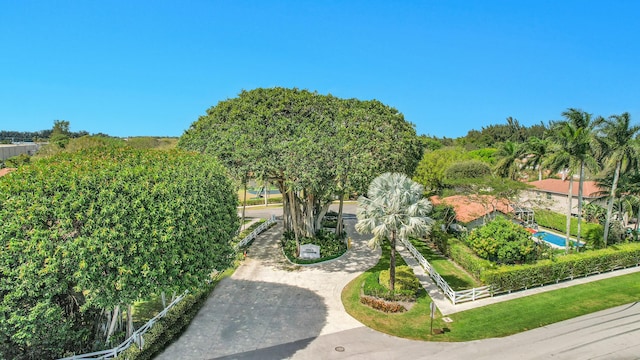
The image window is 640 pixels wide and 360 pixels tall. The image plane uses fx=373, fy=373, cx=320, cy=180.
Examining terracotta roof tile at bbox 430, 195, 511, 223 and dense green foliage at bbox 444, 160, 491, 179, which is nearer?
terracotta roof tile at bbox 430, 195, 511, 223

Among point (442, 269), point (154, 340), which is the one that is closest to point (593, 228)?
point (442, 269)

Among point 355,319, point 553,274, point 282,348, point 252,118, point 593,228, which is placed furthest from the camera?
point 593,228

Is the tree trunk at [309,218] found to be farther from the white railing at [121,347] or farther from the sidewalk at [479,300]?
the white railing at [121,347]

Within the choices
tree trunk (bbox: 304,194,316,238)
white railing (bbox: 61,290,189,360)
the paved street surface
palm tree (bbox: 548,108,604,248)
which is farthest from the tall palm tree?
white railing (bbox: 61,290,189,360)

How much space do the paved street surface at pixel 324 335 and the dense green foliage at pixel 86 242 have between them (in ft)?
14.6

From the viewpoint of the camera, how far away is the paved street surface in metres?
16.7

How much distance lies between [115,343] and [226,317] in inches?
224

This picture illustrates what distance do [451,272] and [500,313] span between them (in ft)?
21.1

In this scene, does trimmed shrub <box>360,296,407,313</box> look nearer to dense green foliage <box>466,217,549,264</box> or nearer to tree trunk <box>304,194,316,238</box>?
dense green foliage <box>466,217,549,264</box>

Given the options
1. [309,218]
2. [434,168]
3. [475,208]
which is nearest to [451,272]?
[475,208]

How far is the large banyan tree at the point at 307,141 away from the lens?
24.9 m

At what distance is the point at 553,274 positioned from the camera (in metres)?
24.5

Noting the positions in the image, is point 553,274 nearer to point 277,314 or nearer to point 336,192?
point 336,192

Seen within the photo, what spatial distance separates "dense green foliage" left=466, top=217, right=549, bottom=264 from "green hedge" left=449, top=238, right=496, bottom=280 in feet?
2.93
